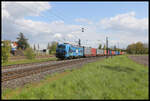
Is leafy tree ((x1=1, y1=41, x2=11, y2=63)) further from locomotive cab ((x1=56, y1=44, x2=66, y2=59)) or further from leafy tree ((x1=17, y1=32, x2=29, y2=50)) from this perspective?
leafy tree ((x1=17, y1=32, x2=29, y2=50))

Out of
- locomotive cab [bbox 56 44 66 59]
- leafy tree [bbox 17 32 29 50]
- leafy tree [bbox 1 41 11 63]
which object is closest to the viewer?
leafy tree [bbox 1 41 11 63]

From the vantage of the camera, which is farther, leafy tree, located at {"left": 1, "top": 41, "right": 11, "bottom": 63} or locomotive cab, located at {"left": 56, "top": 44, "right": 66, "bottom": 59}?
locomotive cab, located at {"left": 56, "top": 44, "right": 66, "bottom": 59}

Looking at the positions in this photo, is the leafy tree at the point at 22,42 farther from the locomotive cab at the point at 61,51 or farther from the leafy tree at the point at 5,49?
the leafy tree at the point at 5,49

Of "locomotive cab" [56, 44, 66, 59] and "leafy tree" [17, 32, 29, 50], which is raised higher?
"leafy tree" [17, 32, 29, 50]

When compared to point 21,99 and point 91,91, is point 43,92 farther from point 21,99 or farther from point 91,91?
point 91,91

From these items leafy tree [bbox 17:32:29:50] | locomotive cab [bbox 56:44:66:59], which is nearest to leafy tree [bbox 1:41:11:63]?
locomotive cab [bbox 56:44:66:59]

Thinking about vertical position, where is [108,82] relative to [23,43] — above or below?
below

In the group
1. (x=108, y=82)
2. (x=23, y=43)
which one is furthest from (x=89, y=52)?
(x=23, y=43)

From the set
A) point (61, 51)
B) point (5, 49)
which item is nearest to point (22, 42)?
point (61, 51)

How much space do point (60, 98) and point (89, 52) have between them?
1463 inches

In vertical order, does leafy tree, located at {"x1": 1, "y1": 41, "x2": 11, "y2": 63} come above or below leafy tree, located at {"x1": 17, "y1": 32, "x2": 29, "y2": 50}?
below

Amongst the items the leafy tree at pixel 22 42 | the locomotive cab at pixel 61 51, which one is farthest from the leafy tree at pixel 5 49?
the leafy tree at pixel 22 42

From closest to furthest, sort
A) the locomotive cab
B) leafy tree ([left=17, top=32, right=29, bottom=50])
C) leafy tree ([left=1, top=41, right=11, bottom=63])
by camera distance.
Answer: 1. leafy tree ([left=1, top=41, right=11, bottom=63])
2. the locomotive cab
3. leafy tree ([left=17, top=32, right=29, bottom=50])

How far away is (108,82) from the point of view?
384 inches
